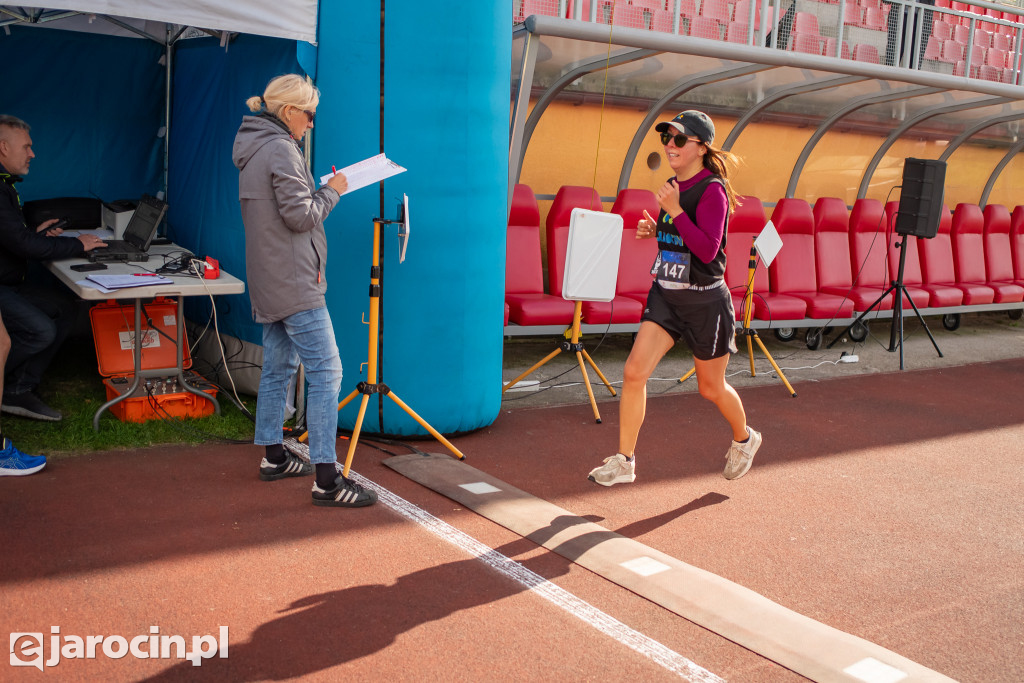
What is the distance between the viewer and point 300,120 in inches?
177

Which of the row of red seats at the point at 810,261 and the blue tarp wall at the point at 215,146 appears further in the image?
the row of red seats at the point at 810,261

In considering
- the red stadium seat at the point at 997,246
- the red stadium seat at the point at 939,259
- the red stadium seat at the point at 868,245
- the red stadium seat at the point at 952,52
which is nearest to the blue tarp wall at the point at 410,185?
the red stadium seat at the point at 868,245

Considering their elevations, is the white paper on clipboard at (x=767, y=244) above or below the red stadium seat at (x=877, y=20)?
below

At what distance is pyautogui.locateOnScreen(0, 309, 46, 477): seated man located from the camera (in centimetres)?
471

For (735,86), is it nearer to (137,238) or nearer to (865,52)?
(865,52)

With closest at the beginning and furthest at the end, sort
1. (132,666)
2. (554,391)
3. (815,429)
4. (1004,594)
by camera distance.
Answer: (132,666) < (1004,594) < (815,429) < (554,391)

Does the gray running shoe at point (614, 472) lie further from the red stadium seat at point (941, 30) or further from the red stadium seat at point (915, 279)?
the red stadium seat at point (941, 30)

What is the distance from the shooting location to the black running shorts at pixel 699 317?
4805 millimetres

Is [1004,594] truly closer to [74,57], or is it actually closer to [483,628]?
[483,628]

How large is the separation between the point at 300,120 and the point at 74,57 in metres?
3.74

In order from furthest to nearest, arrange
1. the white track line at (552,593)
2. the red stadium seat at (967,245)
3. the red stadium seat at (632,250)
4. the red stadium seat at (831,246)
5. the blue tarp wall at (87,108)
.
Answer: the red stadium seat at (967,245) → the red stadium seat at (831,246) → the red stadium seat at (632,250) → the blue tarp wall at (87,108) → the white track line at (552,593)

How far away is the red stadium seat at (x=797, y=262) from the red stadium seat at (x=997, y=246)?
380 cm

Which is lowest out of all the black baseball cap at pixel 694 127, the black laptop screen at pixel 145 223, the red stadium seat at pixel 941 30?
the black laptop screen at pixel 145 223

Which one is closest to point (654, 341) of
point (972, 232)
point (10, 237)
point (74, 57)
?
point (10, 237)
